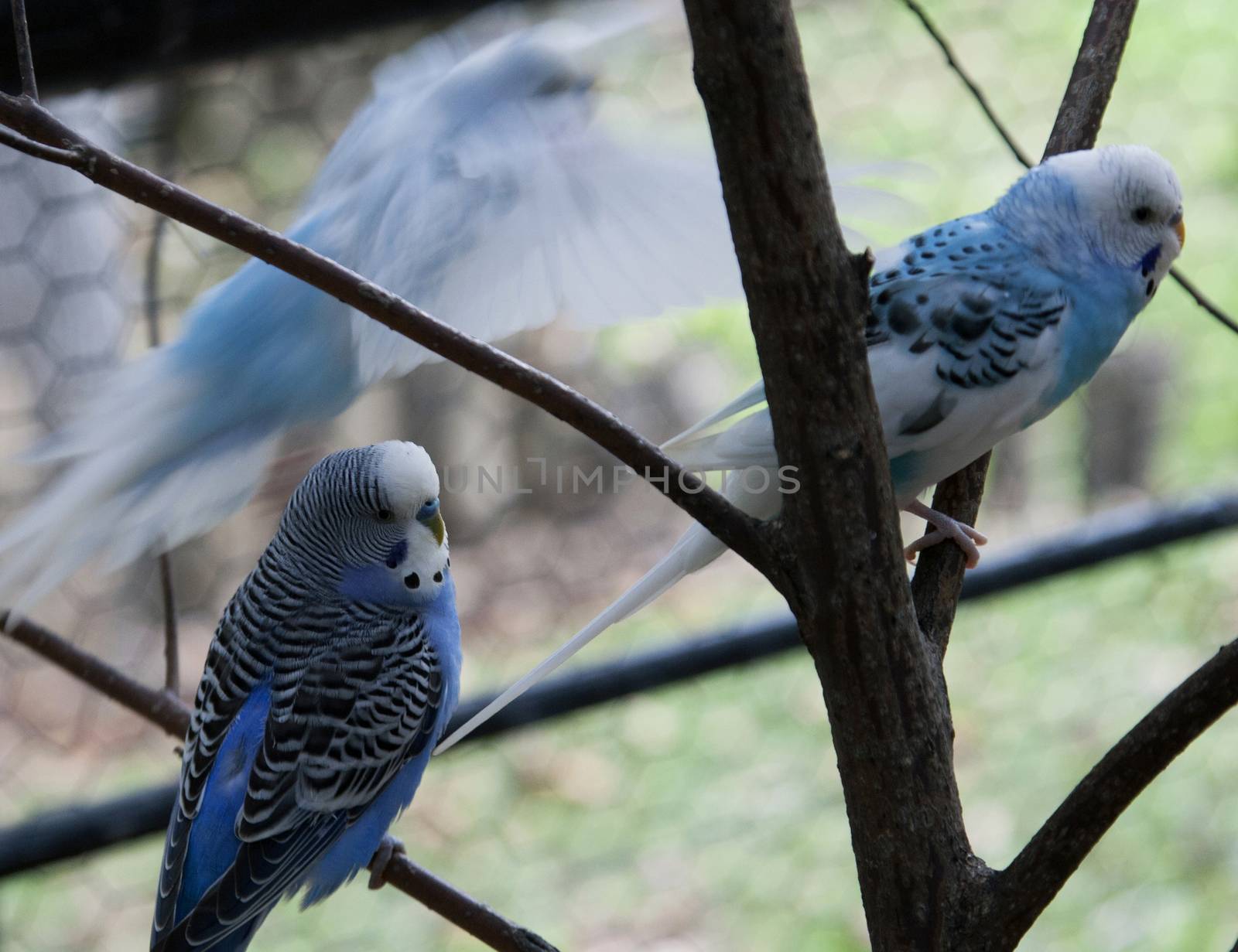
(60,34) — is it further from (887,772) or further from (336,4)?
(887,772)

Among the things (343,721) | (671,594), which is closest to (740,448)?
(343,721)

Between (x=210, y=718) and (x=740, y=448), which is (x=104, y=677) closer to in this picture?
(x=210, y=718)

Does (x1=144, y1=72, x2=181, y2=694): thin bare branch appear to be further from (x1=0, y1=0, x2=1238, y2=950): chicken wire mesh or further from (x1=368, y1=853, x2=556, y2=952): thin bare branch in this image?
(x1=0, y1=0, x2=1238, y2=950): chicken wire mesh

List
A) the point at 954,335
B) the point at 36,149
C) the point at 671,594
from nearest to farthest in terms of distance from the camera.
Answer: the point at 36,149 → the point at 954,335 → the point at 671,594

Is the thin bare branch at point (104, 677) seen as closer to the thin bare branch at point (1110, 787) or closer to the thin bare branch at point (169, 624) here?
the thin bare branch at point (169, 624)

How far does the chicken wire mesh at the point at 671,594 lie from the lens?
1.25 metres

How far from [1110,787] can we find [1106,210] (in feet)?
1.12

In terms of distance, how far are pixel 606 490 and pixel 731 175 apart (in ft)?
4.07

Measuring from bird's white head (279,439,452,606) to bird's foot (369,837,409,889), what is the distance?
167 millimetres

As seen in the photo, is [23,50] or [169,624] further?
[169,624]

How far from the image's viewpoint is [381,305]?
443mm

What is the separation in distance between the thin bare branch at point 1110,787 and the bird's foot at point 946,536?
0.58 feet

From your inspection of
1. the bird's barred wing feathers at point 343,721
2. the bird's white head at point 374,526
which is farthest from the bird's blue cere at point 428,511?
the bird's barred wing feathers at point 343,721

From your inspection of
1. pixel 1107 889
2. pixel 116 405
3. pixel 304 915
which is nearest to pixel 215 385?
pixel 116 405
